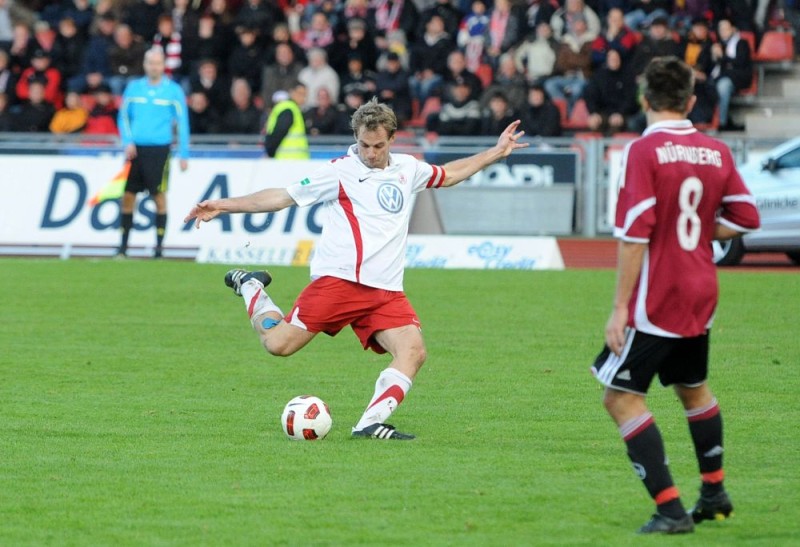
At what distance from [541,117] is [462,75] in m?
1.87

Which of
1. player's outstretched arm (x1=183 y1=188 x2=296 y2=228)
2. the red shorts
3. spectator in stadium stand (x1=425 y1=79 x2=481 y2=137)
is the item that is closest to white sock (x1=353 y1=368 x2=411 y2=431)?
the red shorts

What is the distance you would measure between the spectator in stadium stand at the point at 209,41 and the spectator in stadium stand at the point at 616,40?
6.58m

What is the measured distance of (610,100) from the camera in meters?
23.7

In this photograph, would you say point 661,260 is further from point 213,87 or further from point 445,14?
point 445,14

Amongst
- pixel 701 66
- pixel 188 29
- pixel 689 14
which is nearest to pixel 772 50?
pixel 689 14

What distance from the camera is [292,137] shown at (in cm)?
2077

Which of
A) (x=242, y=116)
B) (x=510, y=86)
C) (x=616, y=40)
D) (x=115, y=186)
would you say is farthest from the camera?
(x=242, y=116)

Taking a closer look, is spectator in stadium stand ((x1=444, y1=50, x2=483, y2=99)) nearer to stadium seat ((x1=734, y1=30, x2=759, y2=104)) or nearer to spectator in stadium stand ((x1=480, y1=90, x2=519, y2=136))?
spectator in stadium stand ((x1=480, y1=90, x2=519, y2=136))

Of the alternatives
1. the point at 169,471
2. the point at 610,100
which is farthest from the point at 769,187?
the point at 169,471

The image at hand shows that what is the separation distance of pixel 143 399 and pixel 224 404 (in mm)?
547

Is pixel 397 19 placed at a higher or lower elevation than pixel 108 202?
higher

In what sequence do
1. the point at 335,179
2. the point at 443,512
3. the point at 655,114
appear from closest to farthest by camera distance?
1. the point at 655,114
2. the point at 443,512
3. the point at 335,179

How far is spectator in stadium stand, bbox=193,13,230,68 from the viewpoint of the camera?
86.8ft

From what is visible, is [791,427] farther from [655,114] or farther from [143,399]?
[143,399]
